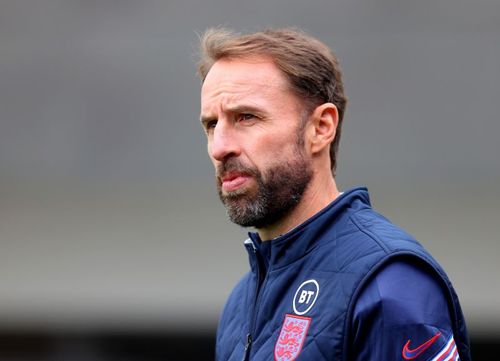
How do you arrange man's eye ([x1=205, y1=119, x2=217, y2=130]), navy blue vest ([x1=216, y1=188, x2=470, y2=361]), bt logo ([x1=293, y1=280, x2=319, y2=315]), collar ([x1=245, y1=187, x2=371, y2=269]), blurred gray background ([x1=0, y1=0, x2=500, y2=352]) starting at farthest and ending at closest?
blurred gray background ([x1=0, y1=0, x2=500, y2=352]), man's eye ([x1=205, y1=119, x2=217, y2=130]), collar ([x1=245, y1=187, x2=371, y2=269]), bt logo ([x1=293, y1=280, x2=319, y2=315]), navy blue vest ([x1=216, y1=188, x2=470, y2=361])

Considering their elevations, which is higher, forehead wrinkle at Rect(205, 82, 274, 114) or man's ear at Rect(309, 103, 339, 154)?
forehead wrinkle at Rect(205, 82, 274, 114)

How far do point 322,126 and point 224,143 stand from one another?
30cm

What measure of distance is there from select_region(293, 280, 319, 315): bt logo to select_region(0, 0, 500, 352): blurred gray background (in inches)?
192

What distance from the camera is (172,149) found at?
749cm

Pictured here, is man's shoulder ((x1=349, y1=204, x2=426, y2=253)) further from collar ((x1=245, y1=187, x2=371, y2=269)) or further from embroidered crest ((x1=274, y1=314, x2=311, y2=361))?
embroidered crest ((x1=274, y1=314, x2=311, y2=361))

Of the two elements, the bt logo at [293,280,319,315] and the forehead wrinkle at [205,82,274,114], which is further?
the forehead wrinkle at [205,82,274,114]

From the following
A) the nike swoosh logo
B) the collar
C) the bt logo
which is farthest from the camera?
the collar

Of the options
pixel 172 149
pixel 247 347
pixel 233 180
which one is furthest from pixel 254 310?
pixel 172 149

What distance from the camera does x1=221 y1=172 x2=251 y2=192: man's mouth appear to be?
2580 millimetres

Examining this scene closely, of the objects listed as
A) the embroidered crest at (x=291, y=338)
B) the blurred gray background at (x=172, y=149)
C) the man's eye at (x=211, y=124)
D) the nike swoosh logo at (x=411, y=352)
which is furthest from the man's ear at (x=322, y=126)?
the blurred gray background at (x=172, y=149)

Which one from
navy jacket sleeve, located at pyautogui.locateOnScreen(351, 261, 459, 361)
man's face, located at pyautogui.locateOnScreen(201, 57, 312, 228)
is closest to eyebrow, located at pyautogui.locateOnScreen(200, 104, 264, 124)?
man's face, located at pyautogui.locateOnScreen(201, 57, 312, 228)

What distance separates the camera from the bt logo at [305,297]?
2395mm

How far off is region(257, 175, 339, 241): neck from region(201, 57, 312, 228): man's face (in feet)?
0.08

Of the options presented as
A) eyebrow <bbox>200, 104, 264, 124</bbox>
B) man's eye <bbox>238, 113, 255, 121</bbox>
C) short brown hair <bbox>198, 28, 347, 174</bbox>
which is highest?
short brown hair <bbox>198, 28, 347, 174</bbox>
